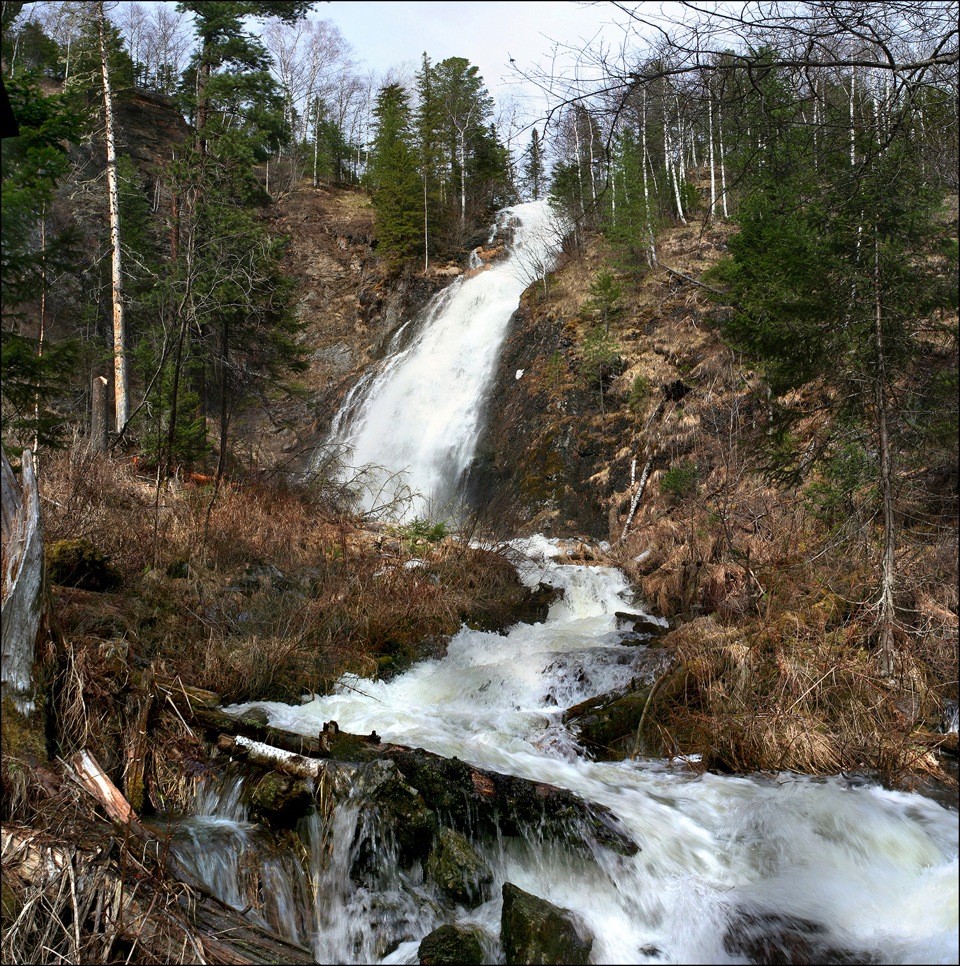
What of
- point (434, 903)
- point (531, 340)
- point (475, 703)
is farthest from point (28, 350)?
point (531, 340)

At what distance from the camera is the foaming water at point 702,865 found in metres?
2.69

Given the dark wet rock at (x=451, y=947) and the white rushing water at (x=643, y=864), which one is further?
the dark wet rock at (x=451, y=947)

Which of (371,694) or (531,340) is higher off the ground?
(531,340)

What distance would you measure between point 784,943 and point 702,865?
103cm

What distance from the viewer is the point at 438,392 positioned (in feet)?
65.3

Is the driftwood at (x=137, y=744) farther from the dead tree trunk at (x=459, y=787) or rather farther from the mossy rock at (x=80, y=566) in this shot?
the mossy rock at (x=80, y=566)

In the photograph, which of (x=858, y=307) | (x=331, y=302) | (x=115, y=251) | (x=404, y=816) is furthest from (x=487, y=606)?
(x=331, y=302)

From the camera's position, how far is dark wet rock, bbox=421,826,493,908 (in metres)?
3.50

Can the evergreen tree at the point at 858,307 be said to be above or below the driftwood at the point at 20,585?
above

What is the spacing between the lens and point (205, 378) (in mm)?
17359

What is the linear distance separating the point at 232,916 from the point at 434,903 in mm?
1018

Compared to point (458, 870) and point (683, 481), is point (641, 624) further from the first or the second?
point (458, 870)

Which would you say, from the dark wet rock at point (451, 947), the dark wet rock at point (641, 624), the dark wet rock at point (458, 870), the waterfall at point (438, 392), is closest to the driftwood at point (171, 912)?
the dark wet rock at point (451, 947)

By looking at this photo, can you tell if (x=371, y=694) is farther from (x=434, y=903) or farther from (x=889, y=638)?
(x=889, y=638)
